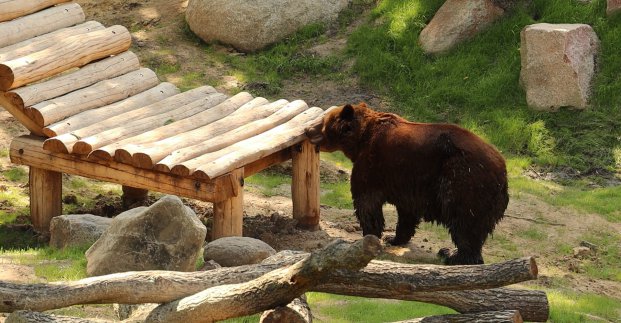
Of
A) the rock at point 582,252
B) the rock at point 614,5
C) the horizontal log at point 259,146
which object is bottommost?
the rock at point 582,252

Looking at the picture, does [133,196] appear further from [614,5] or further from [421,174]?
[614,5]

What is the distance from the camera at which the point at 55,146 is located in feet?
34.2

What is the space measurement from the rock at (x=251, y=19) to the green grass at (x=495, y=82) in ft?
3.31

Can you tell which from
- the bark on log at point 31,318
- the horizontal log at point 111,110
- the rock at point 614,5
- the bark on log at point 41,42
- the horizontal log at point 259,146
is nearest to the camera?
the bark on log at point 31,318

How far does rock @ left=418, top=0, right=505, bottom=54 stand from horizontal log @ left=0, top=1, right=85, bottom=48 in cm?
556

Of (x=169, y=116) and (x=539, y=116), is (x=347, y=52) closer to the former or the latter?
(x=539, y=116)

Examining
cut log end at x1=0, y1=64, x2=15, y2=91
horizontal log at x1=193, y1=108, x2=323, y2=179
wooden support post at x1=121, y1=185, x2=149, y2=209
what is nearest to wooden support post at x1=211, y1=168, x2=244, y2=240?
horizontal log at x1=193, y1=108, x2=323, y2=179

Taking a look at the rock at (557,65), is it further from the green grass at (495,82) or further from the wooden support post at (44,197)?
the wooden support post at (44,197)

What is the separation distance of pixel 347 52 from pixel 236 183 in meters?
6.45

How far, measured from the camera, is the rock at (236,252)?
8.59 m

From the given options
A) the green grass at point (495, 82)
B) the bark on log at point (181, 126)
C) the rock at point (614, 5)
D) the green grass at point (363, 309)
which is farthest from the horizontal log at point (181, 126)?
the rock at point (614, 5)

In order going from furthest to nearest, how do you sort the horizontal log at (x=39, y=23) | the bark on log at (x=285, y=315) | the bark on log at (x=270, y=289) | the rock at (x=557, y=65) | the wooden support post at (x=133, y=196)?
the rock at (x=557, y=65) → the wooden support post at (x=133, y=196) → the horizontal log at (x=39, y=23) → the bark on log at (x=285, y=315) → the bark on log at (x=270, y=289)

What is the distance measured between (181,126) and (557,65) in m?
5.62

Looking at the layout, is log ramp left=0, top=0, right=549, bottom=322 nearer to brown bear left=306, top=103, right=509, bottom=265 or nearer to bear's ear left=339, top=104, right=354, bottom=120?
bear's ear left=339, top=104, right=354, bottom=120
